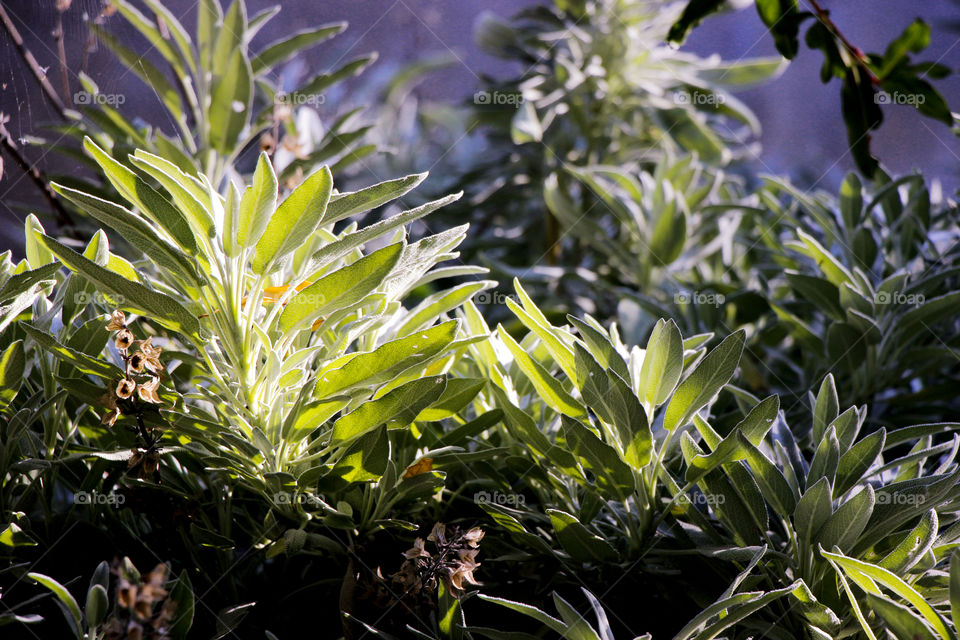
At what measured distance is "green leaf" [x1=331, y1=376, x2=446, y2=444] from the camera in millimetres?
361

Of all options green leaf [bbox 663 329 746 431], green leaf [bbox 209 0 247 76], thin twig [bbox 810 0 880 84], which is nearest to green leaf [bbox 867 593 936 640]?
green leaf [bbox 663 329 746 431]

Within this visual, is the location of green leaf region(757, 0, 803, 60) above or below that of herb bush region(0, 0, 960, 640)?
above

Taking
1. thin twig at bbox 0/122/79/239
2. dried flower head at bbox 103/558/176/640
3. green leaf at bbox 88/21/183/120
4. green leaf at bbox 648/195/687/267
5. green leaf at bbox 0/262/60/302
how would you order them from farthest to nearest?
green leaf at bbox 648/195/687/267, green leaf at bbox 88/21/183/120, thin twig at bbox 0/122/79/239, green leaf at bbox 0/262/60/302, dried flower head at bbox 103/558/176/640

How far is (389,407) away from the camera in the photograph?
366 millimetres

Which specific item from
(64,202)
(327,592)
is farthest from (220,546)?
(64,202)

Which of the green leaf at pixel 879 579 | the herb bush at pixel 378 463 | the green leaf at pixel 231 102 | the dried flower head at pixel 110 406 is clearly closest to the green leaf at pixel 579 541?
the herb bush at pixel 378 463

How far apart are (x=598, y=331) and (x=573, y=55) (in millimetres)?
677

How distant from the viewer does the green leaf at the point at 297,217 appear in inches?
13.5

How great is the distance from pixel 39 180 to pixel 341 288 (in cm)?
34

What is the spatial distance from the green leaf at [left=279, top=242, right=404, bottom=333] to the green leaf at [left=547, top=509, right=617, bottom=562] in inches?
5.4

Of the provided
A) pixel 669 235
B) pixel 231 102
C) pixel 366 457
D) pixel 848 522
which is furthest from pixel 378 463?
pixel 669 235

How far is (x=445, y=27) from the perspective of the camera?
133 cm

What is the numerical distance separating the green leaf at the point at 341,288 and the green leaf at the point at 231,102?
0.30m

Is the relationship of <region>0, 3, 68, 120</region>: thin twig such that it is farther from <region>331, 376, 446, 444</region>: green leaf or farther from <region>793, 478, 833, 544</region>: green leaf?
<region>793, 478, 833, 544</region>: green leaf
